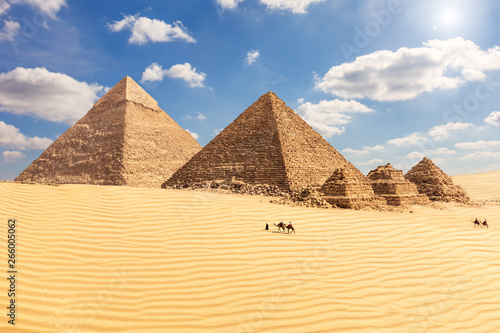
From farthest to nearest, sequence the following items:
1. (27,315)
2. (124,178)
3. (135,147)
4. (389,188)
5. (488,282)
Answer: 1. (135,147)
2. (124,178)
3. (389,188)
4. (488,282)
5. (27,315)

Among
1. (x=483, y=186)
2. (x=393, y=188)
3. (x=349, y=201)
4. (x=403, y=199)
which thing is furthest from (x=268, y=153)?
Result: (x=483, y=186)

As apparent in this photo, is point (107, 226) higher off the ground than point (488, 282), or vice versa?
point (107, 226)

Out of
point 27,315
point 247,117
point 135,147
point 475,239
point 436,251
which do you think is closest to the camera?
point 27,315

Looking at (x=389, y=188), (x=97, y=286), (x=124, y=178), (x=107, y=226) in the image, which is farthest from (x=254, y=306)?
(x=124, y=178)

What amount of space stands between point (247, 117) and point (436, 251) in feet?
79.9

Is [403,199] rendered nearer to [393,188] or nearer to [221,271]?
[393,188]

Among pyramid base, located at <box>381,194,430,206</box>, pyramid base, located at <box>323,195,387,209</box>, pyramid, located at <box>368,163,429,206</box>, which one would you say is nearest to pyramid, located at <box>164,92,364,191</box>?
pyramid, located at <box>368,163,429,206</box>

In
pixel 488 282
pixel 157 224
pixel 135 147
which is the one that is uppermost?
pixel 135 147

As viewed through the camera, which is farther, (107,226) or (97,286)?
(107,226)

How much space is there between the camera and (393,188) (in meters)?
18.0

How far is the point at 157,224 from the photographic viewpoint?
5.80 m

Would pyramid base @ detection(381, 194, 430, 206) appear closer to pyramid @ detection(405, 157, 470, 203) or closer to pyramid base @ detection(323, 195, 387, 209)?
pyramid @ detection(405, 157, 470, 203)

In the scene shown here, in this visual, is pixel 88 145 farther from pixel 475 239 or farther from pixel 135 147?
pixel 475 239

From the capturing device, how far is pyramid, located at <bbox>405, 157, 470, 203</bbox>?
71.1ft
